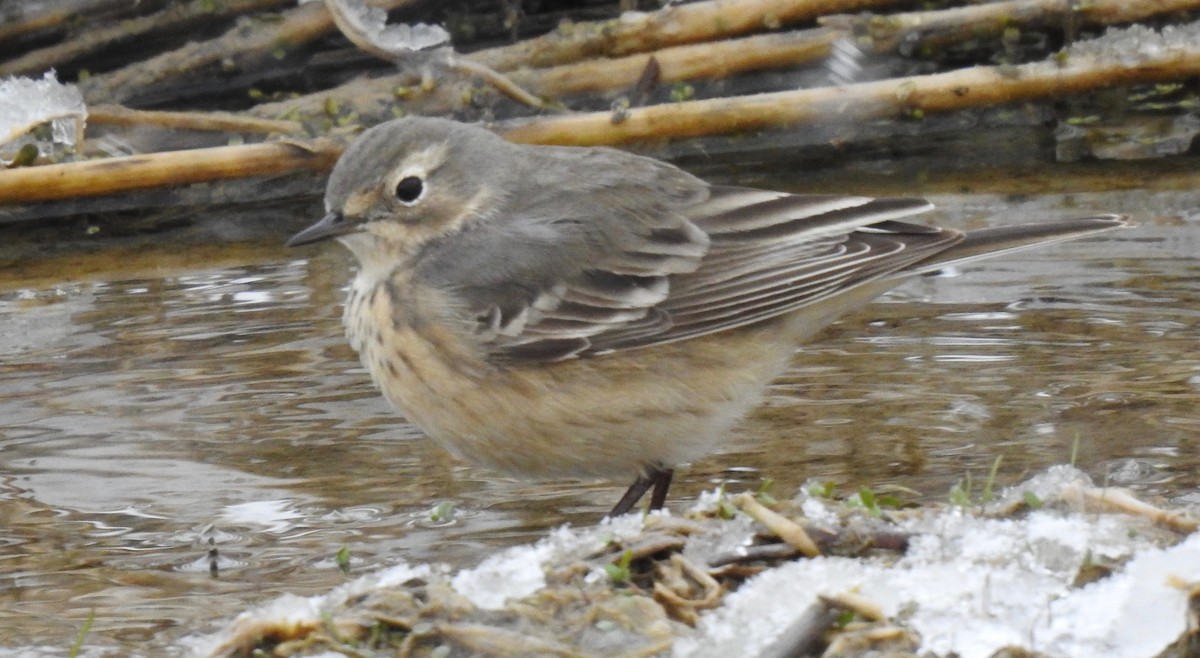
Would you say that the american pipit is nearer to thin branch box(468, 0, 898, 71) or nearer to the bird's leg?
the bird's leg

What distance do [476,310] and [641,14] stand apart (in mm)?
4163

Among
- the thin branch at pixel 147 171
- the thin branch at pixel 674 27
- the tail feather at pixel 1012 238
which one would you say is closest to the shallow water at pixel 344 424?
the thin branch at pixel 147 171

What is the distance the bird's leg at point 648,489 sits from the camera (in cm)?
526

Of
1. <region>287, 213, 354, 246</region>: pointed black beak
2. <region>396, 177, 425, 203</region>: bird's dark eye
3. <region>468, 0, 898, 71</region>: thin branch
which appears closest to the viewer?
<region>287, 213, 354, 246</region>: pointed black beak

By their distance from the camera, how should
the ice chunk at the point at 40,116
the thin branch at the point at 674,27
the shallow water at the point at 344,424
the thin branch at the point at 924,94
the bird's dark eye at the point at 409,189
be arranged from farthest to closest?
1. the thin branch at the point at 674,27
2. the thin branch at the point at 924,94
3. the ice chunk at the point at 40,116
4. the bird's dark eye at the point at 409,189
5. the shallow water at the point at 344,424

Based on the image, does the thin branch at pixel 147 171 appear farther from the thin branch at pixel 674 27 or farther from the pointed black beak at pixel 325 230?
the pointed black beak at pixel 325 230

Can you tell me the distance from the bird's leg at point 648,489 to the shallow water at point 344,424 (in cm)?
16

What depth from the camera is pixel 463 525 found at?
16.8 ft

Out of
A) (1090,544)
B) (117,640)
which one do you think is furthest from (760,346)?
(117,640)

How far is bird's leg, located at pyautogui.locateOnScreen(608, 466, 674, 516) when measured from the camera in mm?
5258

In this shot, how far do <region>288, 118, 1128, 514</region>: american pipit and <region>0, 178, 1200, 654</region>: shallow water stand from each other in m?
0.32

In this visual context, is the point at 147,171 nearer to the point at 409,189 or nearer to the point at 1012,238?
the point at 409,189

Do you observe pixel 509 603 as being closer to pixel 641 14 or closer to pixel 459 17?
pixel 641 14

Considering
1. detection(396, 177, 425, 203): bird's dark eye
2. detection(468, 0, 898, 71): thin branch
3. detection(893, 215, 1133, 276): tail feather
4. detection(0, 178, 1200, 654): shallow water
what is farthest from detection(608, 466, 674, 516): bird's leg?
detection(468, 0, 898, 71): thin branch
